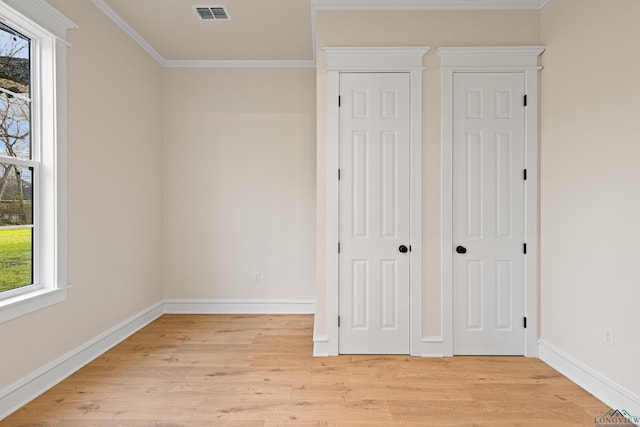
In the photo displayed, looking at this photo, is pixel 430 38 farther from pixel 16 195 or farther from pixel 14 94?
pixel 16 195

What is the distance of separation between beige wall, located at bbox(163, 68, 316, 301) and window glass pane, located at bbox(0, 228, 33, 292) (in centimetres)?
195

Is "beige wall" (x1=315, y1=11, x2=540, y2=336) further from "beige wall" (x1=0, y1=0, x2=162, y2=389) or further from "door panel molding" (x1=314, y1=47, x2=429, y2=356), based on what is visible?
"beige wall" (x1=0, y1=0, x2=162, y2=389)

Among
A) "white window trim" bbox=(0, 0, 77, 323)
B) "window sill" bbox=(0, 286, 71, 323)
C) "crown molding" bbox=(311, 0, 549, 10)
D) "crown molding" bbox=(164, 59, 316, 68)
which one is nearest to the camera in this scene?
"window sill" bbox=(0, 286, 71, 323)

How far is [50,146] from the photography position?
105 inches

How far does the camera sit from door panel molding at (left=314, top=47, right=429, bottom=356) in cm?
321

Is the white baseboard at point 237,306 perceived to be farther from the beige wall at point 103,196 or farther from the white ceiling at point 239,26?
the white ceiling at point 239,26

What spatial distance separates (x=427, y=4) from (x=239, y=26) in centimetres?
176

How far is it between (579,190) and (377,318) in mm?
1841

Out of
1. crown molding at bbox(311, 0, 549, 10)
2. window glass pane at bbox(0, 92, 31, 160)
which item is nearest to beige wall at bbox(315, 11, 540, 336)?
crown molding at bbox(311, 0, 549, 10)

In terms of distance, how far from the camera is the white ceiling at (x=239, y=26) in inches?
127

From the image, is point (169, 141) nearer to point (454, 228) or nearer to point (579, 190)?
point (454, 228)

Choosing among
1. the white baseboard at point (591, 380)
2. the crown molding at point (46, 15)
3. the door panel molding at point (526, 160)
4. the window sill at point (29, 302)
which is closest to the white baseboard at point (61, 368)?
the window sill at point (29, 302)

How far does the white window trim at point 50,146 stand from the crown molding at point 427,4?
79.1 inches

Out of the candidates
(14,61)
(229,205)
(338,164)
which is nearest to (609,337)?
(338,164)
